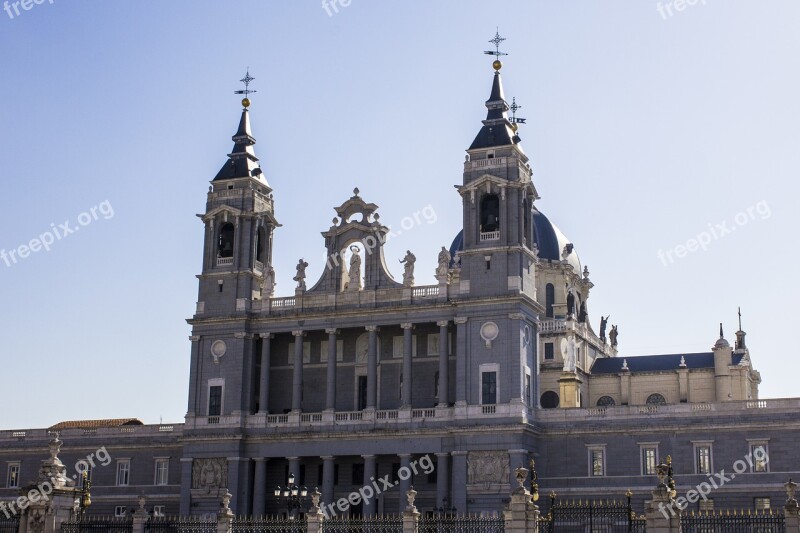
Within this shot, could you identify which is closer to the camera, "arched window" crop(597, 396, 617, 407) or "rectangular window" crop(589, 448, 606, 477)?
"rectangular window" crop(589, 448, 606, 477)

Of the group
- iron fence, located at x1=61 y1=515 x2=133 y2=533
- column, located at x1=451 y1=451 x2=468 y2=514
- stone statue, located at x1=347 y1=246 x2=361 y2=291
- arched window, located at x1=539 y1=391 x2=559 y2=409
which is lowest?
iron fence, located at x1=61 y1=515 x2=133 y2=533

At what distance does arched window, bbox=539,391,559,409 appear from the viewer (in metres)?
88.1

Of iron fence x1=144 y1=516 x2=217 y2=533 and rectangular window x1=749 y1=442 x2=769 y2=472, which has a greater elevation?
rectangular window x1=749 y1=442 x2=769 y2=472

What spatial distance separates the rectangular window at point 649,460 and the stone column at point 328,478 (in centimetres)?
1829

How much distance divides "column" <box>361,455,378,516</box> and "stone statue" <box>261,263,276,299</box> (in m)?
12.7

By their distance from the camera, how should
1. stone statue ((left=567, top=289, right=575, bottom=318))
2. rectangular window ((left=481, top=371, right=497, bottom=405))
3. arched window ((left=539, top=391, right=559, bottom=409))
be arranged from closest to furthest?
1. rectangular window ((left=481, top=371, right=497, bottom=405))
2. arched window ((left=539, top=391, right=559, bottom=409))
3. stone statue ((left=567, top=289, right=575, bottom=318))

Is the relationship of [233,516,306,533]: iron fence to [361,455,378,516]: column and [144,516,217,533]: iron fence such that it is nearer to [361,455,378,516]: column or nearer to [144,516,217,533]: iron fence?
[144,516,217,533]: iron fence

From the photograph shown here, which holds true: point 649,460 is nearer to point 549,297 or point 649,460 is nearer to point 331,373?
point 331,373

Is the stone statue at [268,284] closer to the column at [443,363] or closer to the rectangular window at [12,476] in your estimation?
the column at [443,363]

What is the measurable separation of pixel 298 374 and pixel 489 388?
41.5 ft

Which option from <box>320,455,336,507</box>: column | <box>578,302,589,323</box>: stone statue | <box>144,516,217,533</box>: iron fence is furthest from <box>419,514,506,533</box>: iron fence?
<box>578,302,589,323</box>: stone statue

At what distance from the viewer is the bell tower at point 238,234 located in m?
75.1

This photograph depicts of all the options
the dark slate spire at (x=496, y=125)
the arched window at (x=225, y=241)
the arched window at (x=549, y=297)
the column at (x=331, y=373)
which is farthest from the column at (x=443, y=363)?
the arched window at (x=549, y=297)

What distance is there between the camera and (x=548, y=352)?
90.1 metres
